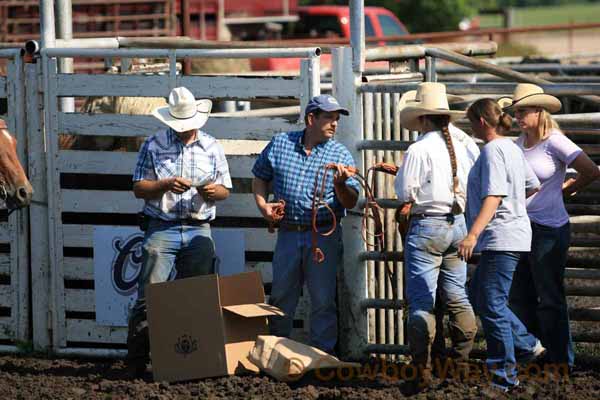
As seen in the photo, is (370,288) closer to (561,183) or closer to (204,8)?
(561,183)

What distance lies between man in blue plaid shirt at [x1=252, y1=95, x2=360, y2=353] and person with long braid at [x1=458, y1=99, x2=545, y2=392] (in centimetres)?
91

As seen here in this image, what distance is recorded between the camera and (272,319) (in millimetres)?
6922

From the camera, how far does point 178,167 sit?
6879mm

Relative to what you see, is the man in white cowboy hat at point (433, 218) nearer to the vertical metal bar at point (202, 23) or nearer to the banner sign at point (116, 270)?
the banner sign at point (116, 270)

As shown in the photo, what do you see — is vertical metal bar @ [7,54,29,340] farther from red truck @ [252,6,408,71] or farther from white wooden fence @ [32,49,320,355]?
red truck @ [252,6,408,71]

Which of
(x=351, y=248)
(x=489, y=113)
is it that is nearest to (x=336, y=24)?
(x=351, y=248)

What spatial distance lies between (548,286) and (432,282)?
27.2 inches

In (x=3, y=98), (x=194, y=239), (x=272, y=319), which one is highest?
(x=3, y=98)

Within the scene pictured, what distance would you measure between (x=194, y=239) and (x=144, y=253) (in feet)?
1.05

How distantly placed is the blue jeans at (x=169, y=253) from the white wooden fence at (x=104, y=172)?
479 millimetres

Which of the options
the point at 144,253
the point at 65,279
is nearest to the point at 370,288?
the point at 144,253

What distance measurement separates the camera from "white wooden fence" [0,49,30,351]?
7707mm

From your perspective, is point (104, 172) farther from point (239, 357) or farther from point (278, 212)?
point (239, 357)

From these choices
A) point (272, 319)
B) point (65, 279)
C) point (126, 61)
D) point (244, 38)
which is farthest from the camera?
point (244, 38)
